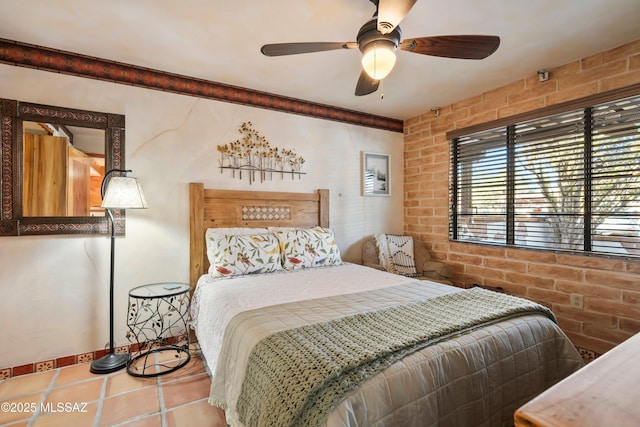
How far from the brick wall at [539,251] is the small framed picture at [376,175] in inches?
14.1

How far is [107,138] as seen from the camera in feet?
7.86

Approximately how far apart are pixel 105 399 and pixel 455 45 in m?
2.96

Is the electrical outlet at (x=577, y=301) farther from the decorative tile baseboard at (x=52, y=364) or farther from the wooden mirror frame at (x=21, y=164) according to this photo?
the wooden mirror frame at (x=21, y=164)

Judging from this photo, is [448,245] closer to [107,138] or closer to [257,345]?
[257,345]

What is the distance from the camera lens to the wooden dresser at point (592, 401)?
0.50 metres

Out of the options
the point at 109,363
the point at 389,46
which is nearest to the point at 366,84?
the point at 389,46

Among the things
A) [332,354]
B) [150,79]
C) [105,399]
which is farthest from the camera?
[150,79]

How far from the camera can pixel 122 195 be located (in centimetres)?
214

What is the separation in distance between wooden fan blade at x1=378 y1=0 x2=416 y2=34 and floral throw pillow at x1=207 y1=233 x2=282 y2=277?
1.83 metres

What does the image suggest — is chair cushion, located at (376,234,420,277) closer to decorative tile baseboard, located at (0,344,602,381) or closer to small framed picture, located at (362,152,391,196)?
small framed picture, located at (362,152,391,196)

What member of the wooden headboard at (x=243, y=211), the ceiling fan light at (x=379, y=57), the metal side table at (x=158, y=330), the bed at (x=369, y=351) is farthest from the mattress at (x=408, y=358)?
the ceiling fan light at (x=379, y=57)

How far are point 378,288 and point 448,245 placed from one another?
174cm

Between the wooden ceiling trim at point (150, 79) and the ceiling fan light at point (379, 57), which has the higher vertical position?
the wooden ceiling trim at point (150, 79)

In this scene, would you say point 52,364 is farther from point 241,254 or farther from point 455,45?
point 455,45
